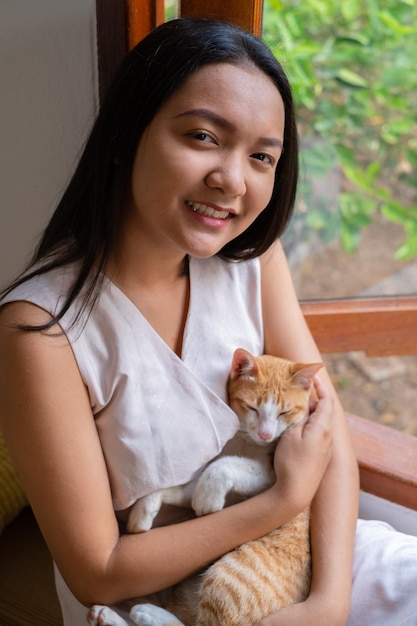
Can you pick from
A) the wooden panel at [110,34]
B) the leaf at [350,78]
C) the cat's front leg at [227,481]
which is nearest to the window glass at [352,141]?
the leaf at [350,78]

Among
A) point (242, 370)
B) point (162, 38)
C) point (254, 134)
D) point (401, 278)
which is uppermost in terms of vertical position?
point (162, 38)

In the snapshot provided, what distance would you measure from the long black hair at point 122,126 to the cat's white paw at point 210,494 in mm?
349

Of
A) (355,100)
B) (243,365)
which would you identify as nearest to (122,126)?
(243,365)

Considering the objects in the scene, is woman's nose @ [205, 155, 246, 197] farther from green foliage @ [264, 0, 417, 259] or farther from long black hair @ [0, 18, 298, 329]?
green foliage @ [264, 0, 417, 259]

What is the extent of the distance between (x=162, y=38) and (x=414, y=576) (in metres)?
0.95

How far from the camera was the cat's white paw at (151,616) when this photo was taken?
99 centimetres

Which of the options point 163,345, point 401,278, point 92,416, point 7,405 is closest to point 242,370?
point 163,345

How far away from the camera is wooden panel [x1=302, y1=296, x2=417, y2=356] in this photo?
5.84 ft

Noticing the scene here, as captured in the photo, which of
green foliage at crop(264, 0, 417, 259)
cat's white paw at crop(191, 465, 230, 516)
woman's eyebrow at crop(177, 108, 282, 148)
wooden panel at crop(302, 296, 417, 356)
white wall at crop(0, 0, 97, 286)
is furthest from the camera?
wooden panel at crop(302, 296, 417, 356)

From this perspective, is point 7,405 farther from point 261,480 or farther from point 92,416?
point 261,480

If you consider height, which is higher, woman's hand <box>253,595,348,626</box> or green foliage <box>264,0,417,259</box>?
green foliage <box>264,0,417,259</box>

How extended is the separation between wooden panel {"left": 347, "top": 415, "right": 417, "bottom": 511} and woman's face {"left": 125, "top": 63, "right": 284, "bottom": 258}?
Result: 62 centimetres

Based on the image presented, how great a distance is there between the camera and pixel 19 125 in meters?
1.38

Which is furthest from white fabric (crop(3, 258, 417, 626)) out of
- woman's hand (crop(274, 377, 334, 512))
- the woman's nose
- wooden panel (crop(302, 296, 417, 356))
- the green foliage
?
the green foliage
